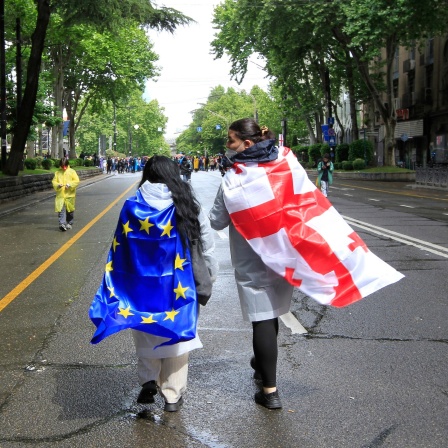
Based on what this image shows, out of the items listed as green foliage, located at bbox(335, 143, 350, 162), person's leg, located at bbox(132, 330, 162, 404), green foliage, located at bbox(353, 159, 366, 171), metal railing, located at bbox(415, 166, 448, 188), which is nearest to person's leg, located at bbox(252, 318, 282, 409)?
person's leg, located at bbox(132, 330, 162, 404)

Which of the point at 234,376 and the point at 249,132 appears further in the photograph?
the point at 234,376

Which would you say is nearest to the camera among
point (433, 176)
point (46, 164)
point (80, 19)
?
point (80, 19)

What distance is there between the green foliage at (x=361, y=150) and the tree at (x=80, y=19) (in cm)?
2594

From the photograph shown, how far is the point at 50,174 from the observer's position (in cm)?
3366

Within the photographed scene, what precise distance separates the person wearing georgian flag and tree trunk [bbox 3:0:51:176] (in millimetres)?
23035

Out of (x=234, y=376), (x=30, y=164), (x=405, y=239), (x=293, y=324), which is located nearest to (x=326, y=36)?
(x=30, y=164)

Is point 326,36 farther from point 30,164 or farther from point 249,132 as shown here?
point 249,132

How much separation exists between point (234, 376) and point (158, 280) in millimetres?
1185

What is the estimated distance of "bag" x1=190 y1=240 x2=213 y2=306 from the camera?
423cm

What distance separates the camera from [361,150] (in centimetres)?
4950

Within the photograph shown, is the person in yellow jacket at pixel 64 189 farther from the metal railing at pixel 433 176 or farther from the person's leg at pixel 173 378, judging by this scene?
the metal railing at pixel 433 176

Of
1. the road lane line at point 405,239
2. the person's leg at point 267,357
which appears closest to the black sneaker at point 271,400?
the person's leg at point 267,357

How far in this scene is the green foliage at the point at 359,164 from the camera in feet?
158

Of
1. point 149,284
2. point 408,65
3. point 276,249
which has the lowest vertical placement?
point 149,284
